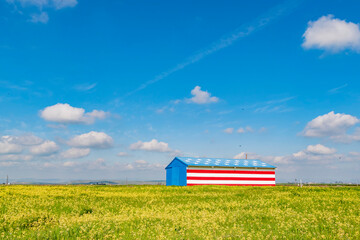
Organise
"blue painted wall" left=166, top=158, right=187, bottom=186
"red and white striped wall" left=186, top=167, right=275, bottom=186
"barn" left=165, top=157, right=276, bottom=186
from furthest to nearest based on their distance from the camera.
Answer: "blue painted wall" left=166, top=158, right=187, bottom=186, "barn" left=165, top=157, right=276, bottom=186, "red and white striped wall" left=186, top=167, right=275, bottom=186

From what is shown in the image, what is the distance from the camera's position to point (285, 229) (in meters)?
8.97

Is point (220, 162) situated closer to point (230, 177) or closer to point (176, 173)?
point (230, 177)

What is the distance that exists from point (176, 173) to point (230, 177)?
406 inches

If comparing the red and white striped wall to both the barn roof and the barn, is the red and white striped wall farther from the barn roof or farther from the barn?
the barn roof

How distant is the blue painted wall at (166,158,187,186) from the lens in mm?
52000

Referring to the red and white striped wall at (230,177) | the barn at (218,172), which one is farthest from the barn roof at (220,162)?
the red and white striped wall at (230,177)

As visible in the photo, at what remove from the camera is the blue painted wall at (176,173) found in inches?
2047

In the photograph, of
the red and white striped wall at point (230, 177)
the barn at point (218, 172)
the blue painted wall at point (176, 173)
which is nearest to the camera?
the red and white striped wall at point (230, 177)

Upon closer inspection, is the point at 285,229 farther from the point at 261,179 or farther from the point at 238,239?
the point at 261,179

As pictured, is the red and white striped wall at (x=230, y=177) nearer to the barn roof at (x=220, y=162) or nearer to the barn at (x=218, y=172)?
the barn at (x=218, y=172)

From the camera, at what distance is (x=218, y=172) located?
52.9 meters

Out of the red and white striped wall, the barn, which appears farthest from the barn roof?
the red and white striped wall

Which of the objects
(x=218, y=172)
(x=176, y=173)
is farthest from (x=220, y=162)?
(x=176, y=173)

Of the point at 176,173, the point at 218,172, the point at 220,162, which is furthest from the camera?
the point at 220,162
